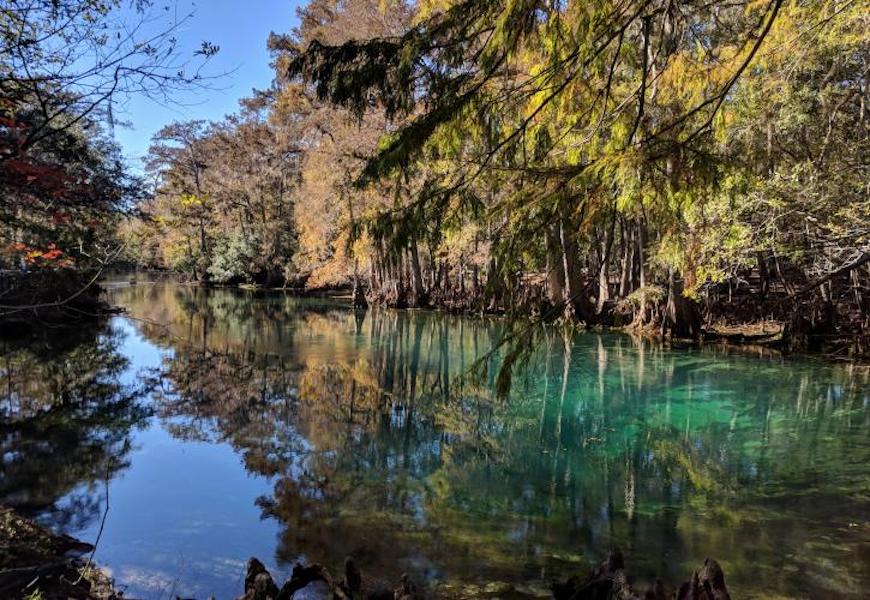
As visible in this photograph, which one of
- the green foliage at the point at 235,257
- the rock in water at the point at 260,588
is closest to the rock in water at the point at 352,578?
the rock in water at the point at 260,588

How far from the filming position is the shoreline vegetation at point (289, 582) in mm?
2902

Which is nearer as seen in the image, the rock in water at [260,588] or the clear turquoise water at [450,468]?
the rock in water at [260,588]

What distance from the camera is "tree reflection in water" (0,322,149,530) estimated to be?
5711 mm

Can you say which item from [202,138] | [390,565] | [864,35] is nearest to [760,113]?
[864,35]

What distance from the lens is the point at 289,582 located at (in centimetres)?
328

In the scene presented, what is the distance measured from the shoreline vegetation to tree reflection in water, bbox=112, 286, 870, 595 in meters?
0.69

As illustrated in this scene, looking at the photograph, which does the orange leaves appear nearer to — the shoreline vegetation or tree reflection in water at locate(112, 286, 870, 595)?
tree reflection in water at locate(112, 286, 870, 595)

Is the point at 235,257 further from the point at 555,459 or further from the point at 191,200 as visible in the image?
the point at 555,459

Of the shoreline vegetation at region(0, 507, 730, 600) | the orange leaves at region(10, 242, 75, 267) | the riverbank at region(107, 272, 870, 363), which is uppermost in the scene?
the orange leaves at region(10, 242, 75, 267)

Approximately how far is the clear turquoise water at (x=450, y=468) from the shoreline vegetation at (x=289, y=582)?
33 cm

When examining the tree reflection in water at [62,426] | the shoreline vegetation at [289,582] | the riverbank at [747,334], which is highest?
the riverbank at [747,334]

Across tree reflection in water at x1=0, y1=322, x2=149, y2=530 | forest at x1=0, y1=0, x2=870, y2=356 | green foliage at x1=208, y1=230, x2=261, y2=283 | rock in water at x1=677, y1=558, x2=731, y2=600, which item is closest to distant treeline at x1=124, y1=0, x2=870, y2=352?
forest at x1=0, y1=0, x2=870, y2=356

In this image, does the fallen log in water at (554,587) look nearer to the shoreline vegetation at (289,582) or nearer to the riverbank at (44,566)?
the shoreline vegetation at (289,582)

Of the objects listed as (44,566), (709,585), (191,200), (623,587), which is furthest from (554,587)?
(191,200)
